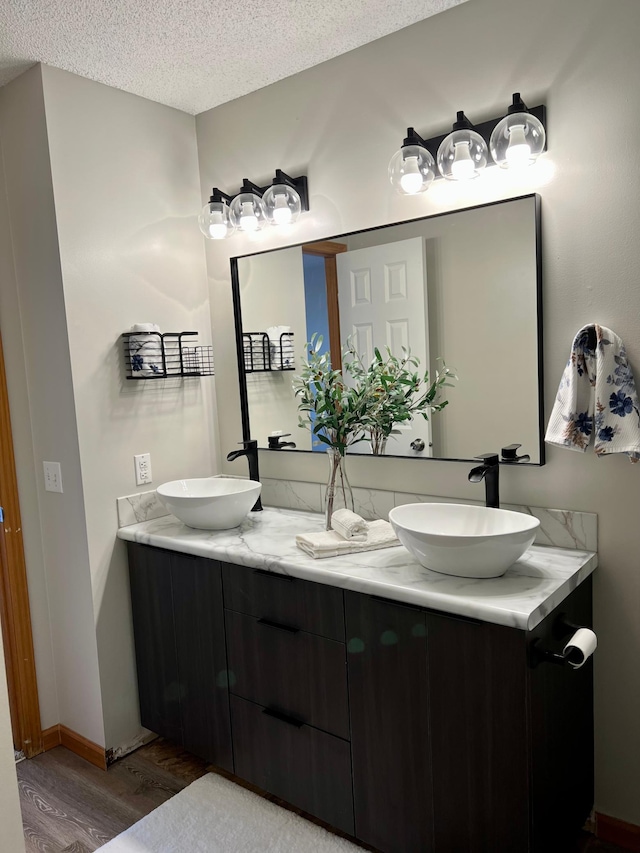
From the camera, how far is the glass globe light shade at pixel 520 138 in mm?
1857

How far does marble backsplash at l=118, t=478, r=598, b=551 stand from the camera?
1956 millimetres

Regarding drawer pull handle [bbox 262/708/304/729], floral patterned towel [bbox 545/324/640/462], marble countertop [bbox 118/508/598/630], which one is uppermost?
floral patterned towel [bbox 545/324/640/462]

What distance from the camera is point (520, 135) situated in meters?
1.86

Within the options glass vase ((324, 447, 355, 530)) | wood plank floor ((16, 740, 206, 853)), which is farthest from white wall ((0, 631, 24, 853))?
glass vase ((324, 447, 355, 530))

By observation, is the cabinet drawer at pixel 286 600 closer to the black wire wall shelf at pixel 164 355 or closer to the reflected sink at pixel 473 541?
the reflected sink at pixel 473 541

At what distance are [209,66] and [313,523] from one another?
170 cm

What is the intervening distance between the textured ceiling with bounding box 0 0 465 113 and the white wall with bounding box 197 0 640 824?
0.40ft

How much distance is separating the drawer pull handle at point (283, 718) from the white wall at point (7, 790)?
0.74 metres

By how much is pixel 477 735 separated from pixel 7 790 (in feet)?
4.17

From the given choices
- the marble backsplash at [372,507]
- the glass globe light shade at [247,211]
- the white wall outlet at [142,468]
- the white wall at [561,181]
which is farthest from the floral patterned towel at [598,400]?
the white wall outlet at [142,468]

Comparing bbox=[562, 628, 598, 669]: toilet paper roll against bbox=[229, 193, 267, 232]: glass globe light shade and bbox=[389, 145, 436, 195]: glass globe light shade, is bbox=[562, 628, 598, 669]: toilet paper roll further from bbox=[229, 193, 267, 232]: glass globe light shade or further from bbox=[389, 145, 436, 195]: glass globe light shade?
bbox=[229, 193, 267, 232]: glass globe light shade

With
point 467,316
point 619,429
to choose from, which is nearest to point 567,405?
point 619,429

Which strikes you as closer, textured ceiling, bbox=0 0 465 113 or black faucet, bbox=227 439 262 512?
textured ceiling, bbox=0 0 465 113

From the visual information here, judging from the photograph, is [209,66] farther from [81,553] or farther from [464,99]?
[81,553]
